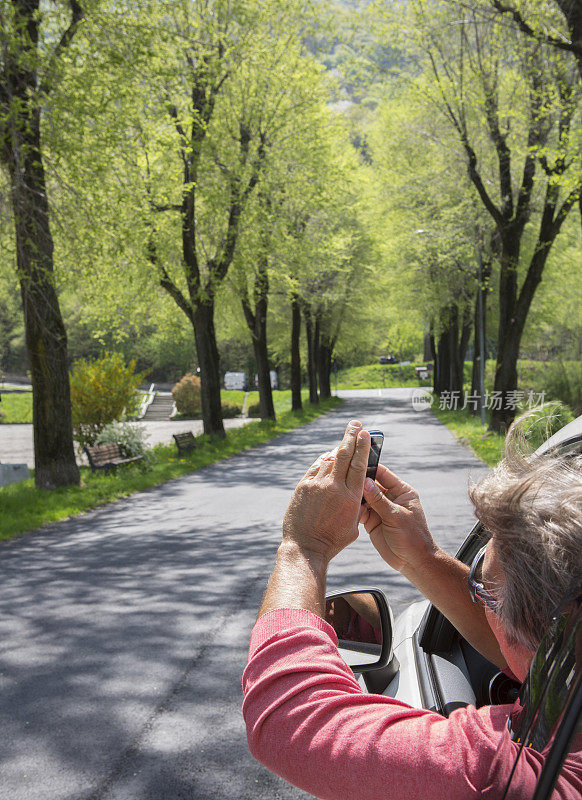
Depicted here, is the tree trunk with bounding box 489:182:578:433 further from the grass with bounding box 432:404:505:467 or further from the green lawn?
the green lawn

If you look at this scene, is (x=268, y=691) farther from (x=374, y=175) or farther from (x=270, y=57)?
(x=374, y=175)

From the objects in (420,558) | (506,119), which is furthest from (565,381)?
(420,558)

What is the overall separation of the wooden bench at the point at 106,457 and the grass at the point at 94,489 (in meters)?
0.17

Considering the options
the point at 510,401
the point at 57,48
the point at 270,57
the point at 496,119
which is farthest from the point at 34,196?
the point at 510,401

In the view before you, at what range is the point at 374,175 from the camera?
112 feet

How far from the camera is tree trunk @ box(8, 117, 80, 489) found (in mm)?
11867

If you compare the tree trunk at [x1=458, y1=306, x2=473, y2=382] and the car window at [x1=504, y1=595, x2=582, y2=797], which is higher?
the tree trunk at [x1=458, y1=306, x2=473, y2=382]

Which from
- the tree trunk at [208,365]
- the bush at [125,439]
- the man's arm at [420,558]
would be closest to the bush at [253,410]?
the tree trunk at [208,365]

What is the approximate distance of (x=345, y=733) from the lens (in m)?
1.17

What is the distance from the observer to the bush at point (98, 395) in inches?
778

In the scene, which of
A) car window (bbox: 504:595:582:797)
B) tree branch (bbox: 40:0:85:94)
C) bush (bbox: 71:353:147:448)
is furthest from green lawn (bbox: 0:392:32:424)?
car window (bbox: 504:595:582:797)

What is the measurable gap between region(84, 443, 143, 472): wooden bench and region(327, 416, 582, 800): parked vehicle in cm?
1372

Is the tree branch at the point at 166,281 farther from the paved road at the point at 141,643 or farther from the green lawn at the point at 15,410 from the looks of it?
the green lawn at the point at 15,410

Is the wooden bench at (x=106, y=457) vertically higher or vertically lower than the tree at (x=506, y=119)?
lower
